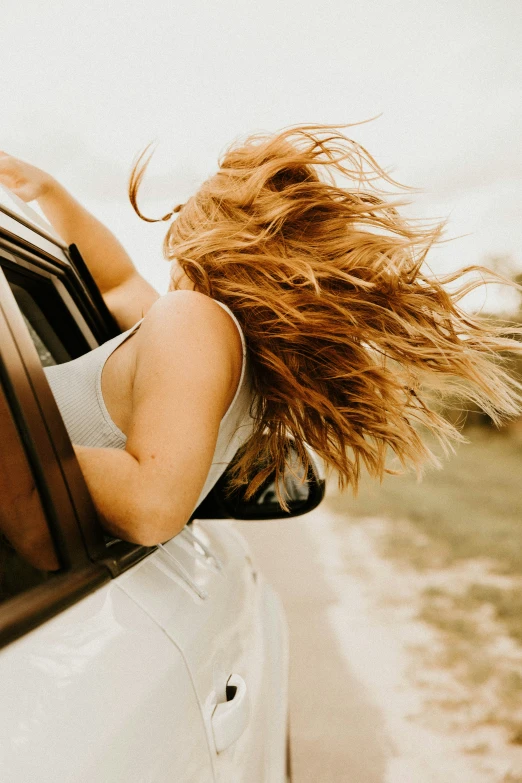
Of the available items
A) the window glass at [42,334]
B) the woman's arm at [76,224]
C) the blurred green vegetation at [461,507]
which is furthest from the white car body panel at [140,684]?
the blurred green vegetation at [461,507]

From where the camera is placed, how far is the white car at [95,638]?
0.82 metres

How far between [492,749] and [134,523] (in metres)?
2.86

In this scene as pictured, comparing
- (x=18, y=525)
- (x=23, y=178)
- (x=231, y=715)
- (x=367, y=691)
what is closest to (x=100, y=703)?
(x=18, y=525)

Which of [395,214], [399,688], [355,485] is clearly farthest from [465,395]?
[399,688]

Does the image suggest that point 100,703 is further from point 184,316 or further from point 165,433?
point 184,316

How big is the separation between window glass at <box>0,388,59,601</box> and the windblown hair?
733mm

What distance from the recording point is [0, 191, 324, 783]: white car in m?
0.82

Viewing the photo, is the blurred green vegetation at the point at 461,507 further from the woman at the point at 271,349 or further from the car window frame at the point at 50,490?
the car window frame at the point at 50,490

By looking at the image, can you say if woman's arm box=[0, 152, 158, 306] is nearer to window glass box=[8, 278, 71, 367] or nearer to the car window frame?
window glass box=[8, 278, 71, 367]

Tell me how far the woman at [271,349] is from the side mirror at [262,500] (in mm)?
71

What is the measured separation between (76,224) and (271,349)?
0.96 metres

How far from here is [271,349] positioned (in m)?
1.72

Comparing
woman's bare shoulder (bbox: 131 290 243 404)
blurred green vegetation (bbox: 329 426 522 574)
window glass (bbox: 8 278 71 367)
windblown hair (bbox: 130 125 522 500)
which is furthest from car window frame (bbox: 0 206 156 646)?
blurred green vegetation (bbox: 329 426 522 574)

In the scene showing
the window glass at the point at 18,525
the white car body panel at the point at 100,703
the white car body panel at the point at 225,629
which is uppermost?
the window glass at the point at 18,525
